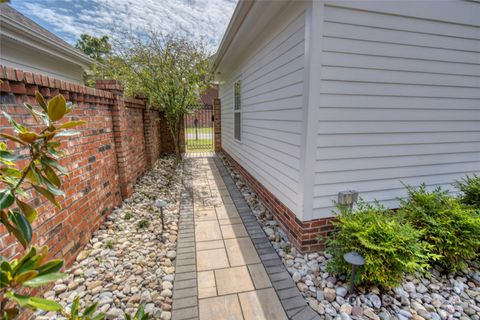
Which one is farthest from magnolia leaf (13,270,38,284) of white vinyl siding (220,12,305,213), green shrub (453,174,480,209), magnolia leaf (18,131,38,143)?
green shrub (453,174,480,209)

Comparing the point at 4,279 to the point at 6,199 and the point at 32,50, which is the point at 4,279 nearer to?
the point at 6,199

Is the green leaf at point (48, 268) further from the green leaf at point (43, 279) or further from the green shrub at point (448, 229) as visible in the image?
the green shrub at point (448, 229)

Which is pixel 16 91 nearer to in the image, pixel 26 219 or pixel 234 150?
pixel 26 219

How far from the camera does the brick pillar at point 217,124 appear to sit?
340 inches

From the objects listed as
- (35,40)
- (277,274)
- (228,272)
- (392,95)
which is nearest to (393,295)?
(277,274)

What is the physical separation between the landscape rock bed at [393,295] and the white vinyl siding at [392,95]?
65 cm

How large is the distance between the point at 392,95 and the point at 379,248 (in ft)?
5.68

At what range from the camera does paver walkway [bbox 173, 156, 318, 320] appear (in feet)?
6.10

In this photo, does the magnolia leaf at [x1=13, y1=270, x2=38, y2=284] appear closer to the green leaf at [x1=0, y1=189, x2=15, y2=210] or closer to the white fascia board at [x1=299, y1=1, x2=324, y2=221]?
the green leaf at [x1=0, y1=189, x2=15, y2=210]

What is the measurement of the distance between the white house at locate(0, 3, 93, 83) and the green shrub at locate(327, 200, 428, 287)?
6.46m

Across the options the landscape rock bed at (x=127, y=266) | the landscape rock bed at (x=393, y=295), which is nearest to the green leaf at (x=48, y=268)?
the landscape rock bed at (x=127, y=266)

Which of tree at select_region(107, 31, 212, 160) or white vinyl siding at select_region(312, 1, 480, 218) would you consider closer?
white vinyl siding at select_region(312, 1, 480, 218)

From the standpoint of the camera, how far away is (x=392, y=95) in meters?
2.57

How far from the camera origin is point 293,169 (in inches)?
105
